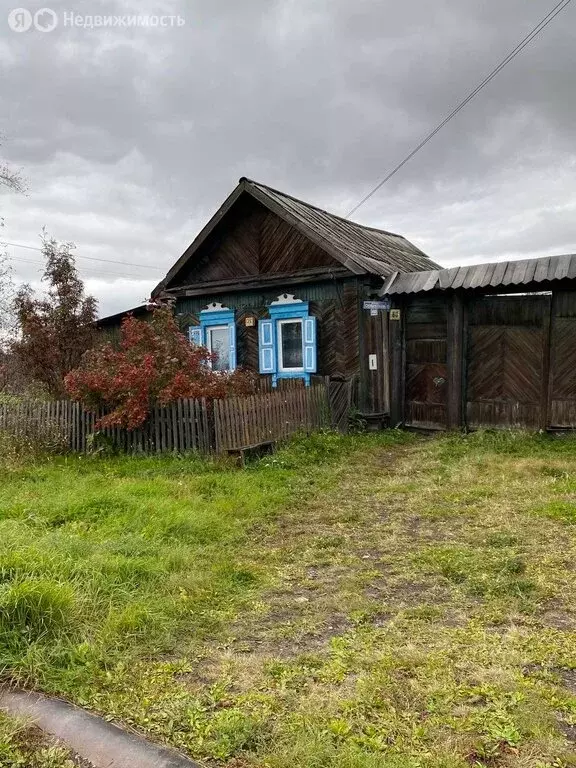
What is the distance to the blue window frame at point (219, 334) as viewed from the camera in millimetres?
A: 13062

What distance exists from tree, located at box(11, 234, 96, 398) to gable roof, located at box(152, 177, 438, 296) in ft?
6.21

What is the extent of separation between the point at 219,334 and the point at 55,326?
3751mm

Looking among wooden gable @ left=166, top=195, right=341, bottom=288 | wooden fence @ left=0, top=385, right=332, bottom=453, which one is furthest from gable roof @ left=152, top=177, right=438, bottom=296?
wooden fence @ left=0, top=385, right=332, bottom=453

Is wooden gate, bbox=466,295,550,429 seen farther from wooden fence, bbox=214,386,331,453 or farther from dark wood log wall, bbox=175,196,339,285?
dark wood log wall, bbox=175,196,339,285

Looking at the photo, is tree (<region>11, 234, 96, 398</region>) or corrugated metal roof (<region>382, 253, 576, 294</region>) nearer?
corrugated metal roof (<region>382, 253, 576, 294</region>)

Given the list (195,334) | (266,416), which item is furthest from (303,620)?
(195,334)

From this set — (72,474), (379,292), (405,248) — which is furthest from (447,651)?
(405,248)

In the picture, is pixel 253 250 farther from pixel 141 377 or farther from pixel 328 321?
pixel 141 377

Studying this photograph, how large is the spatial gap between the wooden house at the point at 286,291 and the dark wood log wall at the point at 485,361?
20.7 inches

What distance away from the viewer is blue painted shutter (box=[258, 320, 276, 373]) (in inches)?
484

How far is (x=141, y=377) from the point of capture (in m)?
8.28

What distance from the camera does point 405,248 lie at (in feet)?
53.0

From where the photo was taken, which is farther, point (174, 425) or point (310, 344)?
point (310, 344)

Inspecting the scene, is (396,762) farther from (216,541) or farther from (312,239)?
(312,239)
